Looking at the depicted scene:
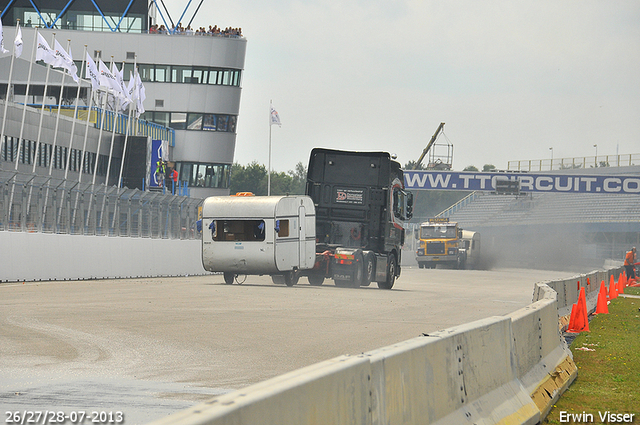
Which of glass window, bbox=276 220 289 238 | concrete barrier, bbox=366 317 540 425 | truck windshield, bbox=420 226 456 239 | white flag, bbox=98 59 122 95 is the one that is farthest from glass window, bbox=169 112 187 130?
concrete barrier, bbox=366 317 540 425

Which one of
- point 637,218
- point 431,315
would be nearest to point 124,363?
point 431,315

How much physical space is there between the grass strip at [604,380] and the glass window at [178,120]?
54.8m

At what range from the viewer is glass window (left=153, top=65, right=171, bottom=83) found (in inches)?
2635

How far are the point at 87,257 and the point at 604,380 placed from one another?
1973cm

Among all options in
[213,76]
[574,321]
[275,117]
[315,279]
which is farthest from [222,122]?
[574,321]

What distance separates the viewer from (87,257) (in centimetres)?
2627

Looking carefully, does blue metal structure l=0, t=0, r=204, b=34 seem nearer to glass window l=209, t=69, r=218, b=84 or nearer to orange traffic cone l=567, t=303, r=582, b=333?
glass window l=209, t=69, r=218, b=84

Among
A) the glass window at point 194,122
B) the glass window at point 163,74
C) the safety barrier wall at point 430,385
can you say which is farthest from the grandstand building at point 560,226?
the safety barrier wall at point 430,385

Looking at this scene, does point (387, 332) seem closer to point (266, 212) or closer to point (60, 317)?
point (60, 317)

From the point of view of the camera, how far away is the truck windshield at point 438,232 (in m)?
60.8

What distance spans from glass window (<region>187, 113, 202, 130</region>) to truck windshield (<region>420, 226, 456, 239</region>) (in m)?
19.7

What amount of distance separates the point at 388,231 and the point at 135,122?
41258mm

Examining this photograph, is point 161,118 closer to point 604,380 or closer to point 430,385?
point 604,380

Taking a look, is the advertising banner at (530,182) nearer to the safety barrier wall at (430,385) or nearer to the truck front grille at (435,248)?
the truck front grille at (435,248)
